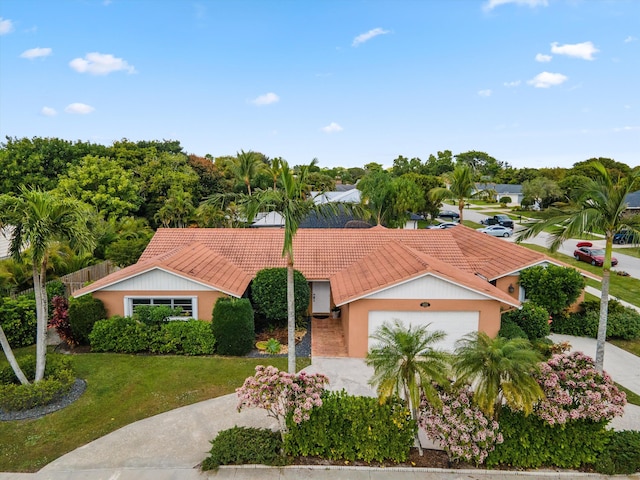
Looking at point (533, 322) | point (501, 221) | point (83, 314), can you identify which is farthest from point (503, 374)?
point (501, 221)

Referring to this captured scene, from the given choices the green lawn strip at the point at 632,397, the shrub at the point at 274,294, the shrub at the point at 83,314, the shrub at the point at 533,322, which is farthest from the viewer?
the shrub at the point at 274,294

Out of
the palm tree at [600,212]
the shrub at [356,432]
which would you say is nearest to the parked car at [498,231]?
the palm tree at [600,212]

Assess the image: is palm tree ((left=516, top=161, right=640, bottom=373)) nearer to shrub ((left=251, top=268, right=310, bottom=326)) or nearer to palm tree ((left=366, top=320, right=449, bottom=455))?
palm tree ((left=366, top=320, right=449, bottom=455))

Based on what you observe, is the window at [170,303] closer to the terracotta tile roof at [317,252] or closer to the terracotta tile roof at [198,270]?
the terracotta tile roof at [198,270]

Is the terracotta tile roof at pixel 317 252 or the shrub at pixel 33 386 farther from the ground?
the terracotta tile roof at pixel 317 252

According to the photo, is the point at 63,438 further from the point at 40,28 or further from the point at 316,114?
the point at 316,114

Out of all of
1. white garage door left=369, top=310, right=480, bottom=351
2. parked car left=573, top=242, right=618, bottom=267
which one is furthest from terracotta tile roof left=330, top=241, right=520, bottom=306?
parked car left=573, top=242, right=618, bottom=267
